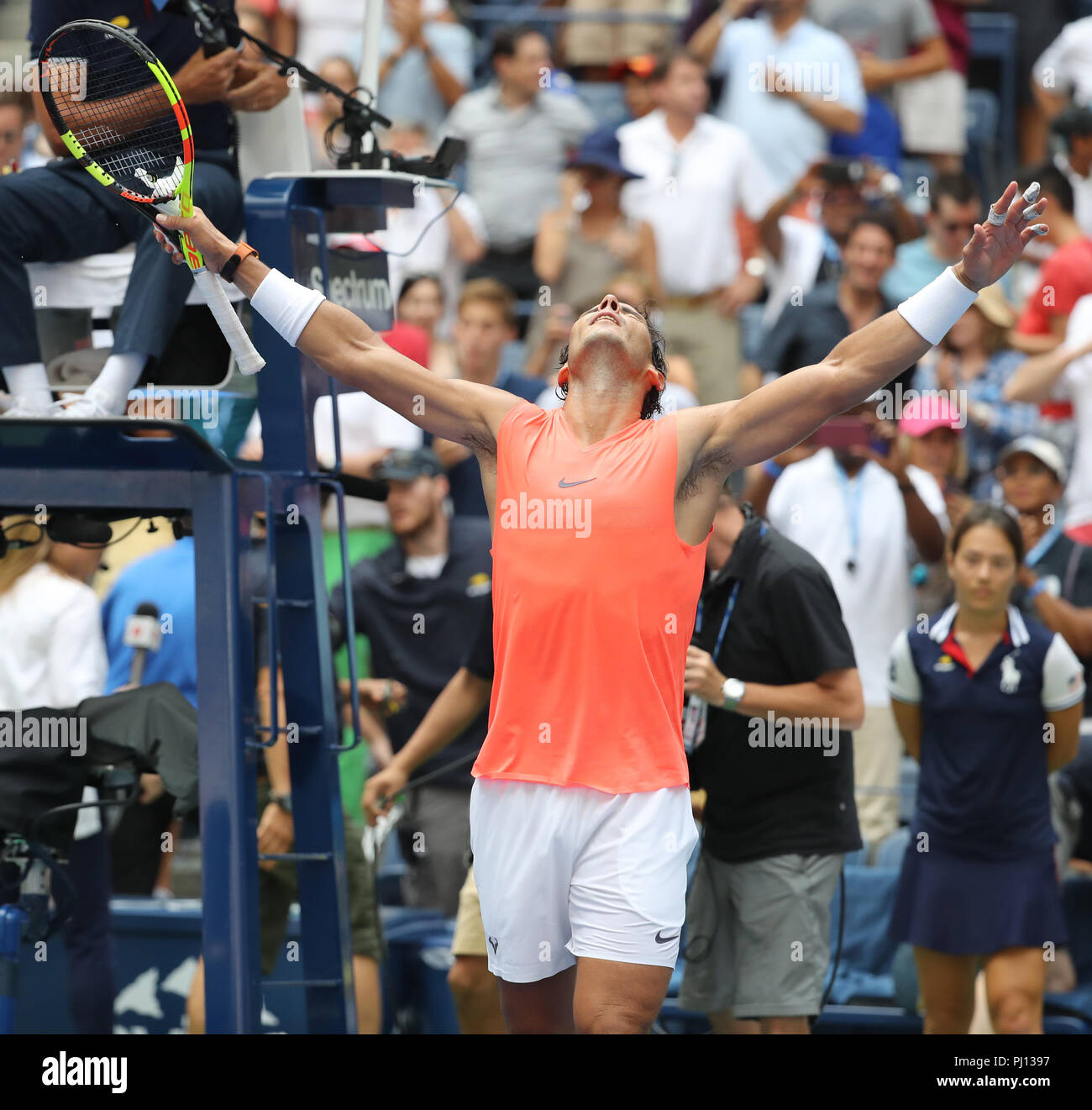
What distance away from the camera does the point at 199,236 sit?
4551 mm

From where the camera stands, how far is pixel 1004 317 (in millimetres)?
9273

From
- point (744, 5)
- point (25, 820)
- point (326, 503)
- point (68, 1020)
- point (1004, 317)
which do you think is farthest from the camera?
point (744, 5)

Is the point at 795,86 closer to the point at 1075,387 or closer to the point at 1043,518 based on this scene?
the point at 1075,387

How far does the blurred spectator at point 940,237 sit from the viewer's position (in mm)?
9609

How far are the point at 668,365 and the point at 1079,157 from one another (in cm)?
259

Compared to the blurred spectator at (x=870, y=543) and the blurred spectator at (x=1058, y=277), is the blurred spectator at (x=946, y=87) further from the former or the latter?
the blurred spectator at (x=870, y=543)

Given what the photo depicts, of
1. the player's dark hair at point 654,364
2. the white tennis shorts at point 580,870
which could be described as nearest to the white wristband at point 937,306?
the player's dark hair at point 654,364

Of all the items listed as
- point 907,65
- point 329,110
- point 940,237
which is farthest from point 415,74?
point 940,237

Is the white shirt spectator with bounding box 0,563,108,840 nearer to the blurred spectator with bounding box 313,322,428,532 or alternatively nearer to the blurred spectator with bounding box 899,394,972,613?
the blurred spectator with bounding box 313,322,428,532

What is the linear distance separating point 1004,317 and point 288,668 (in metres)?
5.16

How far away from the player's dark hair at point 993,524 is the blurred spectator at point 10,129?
11.9 ft

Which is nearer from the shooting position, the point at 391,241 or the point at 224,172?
the point at 224,172
